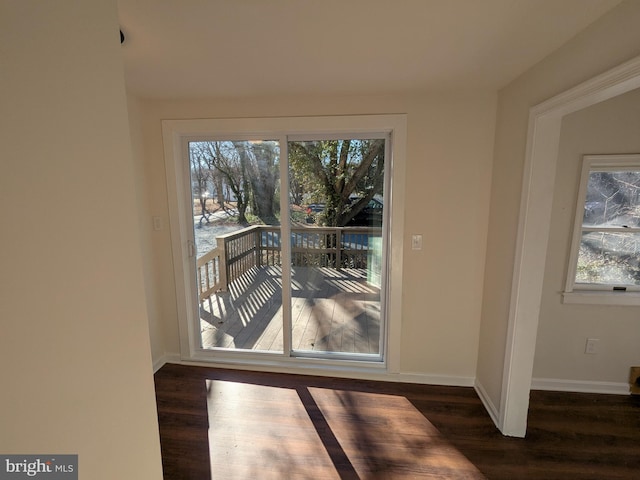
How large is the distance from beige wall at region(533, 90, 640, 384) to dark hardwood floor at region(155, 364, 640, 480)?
0.23 meters

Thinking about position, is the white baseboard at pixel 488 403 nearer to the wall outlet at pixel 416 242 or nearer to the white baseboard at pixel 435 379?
the white baseboard at pixel 435 379

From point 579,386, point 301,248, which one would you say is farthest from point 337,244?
point 579,386

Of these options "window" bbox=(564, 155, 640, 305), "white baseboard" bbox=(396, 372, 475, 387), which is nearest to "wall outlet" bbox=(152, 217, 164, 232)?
"white baseboard" bbox=(396, 372, 475, 387)

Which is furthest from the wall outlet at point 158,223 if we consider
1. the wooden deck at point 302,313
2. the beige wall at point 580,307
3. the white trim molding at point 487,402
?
the beige wall at point 580,307

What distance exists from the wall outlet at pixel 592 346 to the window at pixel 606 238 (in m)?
0.32

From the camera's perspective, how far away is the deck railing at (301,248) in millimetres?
2461

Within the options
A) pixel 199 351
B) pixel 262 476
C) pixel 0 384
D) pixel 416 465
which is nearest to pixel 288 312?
pixel 199 351

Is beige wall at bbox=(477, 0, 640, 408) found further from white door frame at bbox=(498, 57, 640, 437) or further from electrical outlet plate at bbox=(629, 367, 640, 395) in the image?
electrical outlet plate at bbox=(629, 367, 640, 395)

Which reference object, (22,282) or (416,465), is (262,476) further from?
(22,282)

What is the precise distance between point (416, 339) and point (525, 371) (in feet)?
2.46

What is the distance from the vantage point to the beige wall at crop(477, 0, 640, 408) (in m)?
1.15

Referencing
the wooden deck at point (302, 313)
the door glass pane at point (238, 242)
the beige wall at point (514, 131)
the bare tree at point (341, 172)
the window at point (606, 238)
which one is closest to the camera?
the beige wall at point (514, 131)

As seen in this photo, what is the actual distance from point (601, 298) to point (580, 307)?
0.15 m

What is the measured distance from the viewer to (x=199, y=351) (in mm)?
2719
